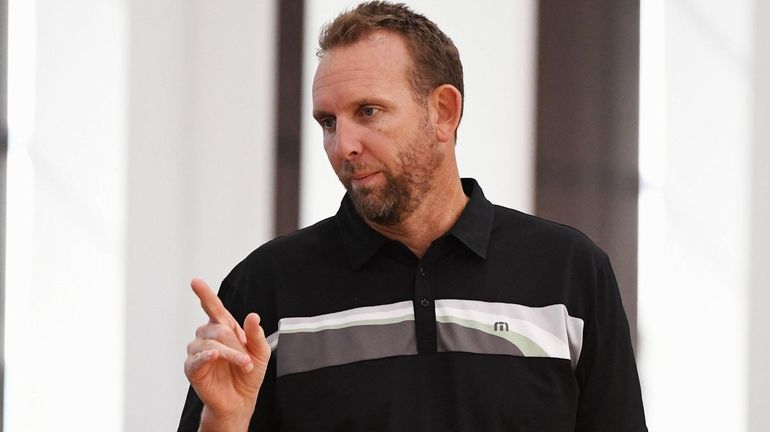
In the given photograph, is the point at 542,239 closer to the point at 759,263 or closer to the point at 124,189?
the point at 759,263

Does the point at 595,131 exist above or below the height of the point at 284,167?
above

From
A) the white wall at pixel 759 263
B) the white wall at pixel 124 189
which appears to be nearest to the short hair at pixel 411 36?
the white wall at pixel 124 189

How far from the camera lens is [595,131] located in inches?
107

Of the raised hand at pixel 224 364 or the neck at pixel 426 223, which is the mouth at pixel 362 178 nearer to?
the neck at pixel 426 223

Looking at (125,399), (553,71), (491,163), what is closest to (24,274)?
(125,399)

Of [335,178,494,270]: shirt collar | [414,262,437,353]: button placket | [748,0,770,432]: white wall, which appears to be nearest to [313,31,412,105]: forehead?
[335,178,494,270]: shirt collar

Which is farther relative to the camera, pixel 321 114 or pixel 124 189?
pixel 124 189

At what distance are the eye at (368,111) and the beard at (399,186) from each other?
81 mm

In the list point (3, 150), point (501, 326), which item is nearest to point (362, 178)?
point (501, 326)

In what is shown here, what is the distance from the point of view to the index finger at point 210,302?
4.43 feet

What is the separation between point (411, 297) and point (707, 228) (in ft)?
4.58

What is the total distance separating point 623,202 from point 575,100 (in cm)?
32

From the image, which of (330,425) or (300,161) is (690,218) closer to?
(300,161)

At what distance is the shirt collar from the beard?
4cm
